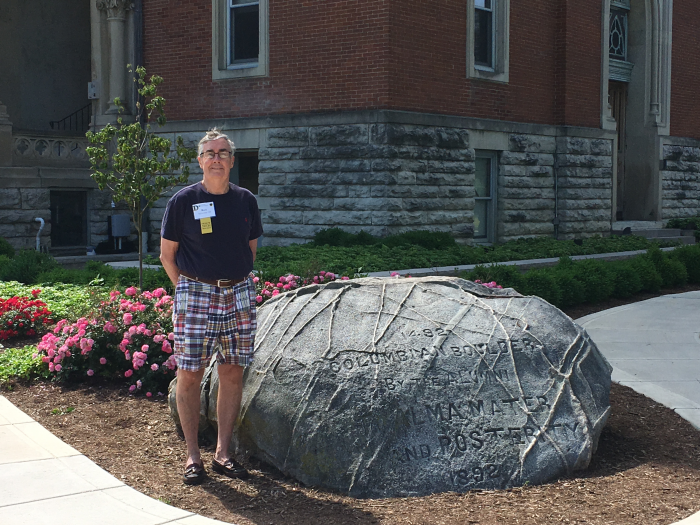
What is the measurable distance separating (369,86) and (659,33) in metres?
11.4

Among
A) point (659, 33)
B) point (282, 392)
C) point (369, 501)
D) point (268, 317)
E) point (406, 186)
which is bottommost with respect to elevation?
point (369, 501)

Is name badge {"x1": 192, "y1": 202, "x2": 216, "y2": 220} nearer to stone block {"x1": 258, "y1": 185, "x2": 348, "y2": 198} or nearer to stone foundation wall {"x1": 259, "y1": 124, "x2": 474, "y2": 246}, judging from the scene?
stone foundation wall {"x1": 259, "y1": 124, "x2": 474, "y2": 246}

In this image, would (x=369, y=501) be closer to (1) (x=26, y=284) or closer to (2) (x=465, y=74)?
(1) (x=26, y=284)

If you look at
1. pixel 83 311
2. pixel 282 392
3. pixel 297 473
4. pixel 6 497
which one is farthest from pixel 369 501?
pixel 83 311

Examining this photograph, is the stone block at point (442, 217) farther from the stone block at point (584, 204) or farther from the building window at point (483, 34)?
the stone block at point (584, 204)

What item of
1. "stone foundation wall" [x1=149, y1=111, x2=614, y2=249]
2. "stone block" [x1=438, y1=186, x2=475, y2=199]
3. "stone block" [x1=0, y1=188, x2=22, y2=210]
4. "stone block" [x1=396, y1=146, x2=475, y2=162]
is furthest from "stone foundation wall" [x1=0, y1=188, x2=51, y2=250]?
"stone block" [x1=438, y1=186, x2=475, y2=199]

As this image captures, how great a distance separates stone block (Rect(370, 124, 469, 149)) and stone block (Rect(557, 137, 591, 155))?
3424 millimetres

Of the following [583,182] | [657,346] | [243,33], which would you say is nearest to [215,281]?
[657,346]

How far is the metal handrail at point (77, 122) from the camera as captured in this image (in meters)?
20.6

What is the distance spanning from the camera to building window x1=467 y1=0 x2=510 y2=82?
17719 mm

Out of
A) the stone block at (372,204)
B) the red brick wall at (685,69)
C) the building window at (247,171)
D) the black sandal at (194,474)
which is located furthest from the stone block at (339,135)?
the red brick wall at (685,69)

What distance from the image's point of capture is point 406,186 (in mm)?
15680

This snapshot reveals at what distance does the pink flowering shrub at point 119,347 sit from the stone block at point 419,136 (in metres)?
8.53

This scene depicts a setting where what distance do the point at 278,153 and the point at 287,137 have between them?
1.23ft
